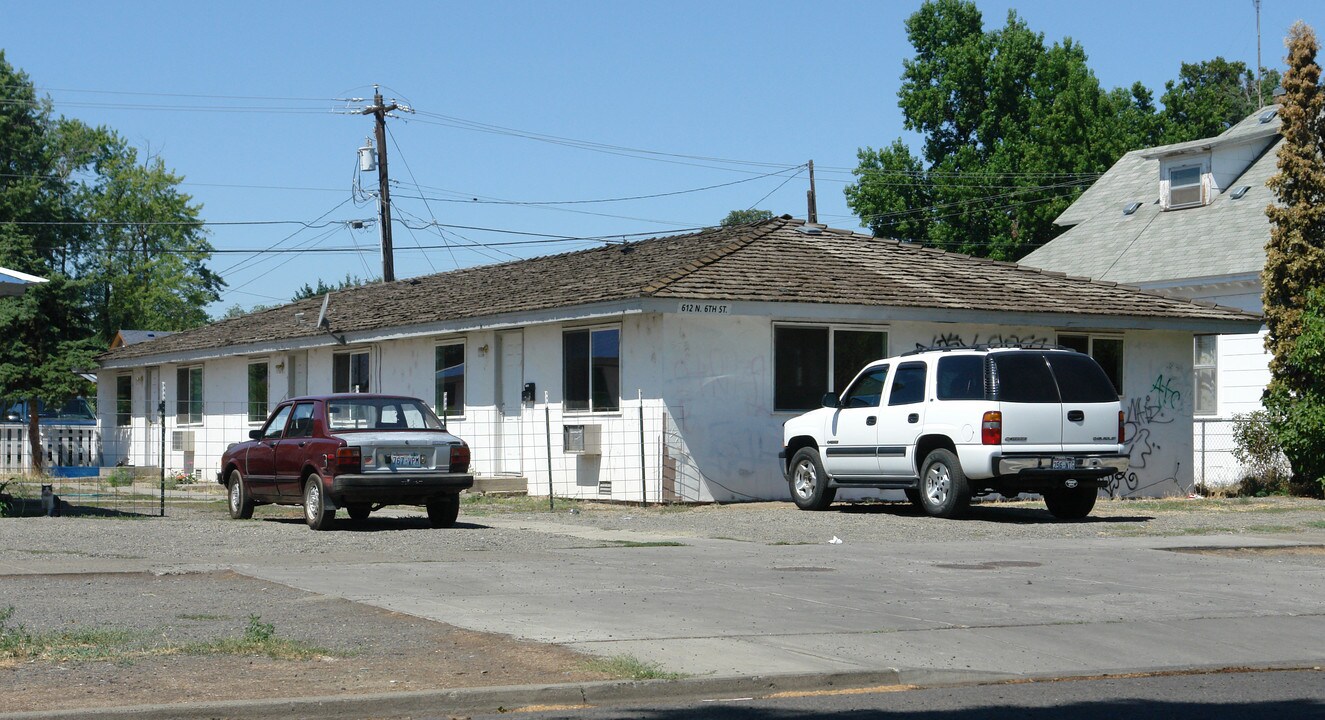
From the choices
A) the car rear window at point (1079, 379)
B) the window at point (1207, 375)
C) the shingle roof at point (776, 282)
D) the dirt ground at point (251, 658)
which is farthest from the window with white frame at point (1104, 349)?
the dirt ground at point (251, 658)

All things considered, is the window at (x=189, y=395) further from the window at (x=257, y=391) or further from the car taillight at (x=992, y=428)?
the car taillight at (x=992, y=428)

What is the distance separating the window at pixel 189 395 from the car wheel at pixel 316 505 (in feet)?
61.5

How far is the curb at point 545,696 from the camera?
23.2 ft

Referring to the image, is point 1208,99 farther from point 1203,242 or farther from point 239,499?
point 239,499

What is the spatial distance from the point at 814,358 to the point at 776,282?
1308 mm

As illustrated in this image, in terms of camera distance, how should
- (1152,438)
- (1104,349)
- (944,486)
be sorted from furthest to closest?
(1152,438) < (1104,349) < (944,486)

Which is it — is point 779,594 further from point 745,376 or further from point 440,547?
point 745,376

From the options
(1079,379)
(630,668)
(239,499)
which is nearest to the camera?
(630,668)

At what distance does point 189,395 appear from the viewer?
119 ft

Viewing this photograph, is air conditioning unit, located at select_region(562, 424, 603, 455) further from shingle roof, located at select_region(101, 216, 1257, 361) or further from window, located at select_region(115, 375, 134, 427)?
window, located at select_region(115, 375, 134, 427)

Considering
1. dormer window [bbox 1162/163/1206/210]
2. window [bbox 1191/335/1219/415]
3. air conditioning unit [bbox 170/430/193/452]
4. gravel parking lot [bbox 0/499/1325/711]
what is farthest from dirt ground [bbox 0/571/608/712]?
dormer window [bbox 1162/163/1206/210]

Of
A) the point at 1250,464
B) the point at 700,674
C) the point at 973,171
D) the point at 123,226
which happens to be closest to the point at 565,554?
the point at 700,674

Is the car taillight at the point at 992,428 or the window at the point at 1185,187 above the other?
the window at the point at 1185,187

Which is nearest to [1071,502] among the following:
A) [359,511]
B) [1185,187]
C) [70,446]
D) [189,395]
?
[359,511]
